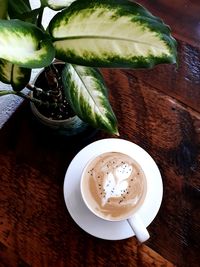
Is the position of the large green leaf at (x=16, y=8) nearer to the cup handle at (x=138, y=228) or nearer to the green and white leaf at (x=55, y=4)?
the green and white leaf at (x=55, y=4)

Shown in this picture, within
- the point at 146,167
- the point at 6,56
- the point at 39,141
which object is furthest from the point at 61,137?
the point at 6,56

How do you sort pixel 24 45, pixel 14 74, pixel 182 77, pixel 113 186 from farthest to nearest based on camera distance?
pixel 182 77 < pixel 113 186 < pixel 14 74 < pixel 24 45

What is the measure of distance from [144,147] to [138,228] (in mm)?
154

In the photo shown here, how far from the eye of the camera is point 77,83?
17.8 inches

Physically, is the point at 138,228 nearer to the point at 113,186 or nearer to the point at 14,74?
the point at 113,186

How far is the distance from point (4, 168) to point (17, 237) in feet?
0.38

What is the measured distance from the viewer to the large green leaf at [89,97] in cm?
44

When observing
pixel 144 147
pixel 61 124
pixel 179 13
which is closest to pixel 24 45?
pixel 61 124

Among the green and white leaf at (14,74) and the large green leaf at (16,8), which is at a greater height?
the large green leaf at (16,8)

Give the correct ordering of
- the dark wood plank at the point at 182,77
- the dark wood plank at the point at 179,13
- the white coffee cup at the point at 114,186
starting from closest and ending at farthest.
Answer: the white coffee cup at the point at 114,186 < the dark wood plank at the point at 182,77 < the dark wood plank at the point at 179,13

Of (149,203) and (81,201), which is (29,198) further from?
(149,203)

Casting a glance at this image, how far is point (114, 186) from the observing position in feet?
1.76

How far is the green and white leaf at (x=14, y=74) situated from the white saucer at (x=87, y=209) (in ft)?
0.64

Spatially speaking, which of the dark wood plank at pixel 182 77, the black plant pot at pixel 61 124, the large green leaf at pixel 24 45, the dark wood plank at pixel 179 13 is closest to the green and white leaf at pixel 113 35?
the large green leaf at pixel 24 45
